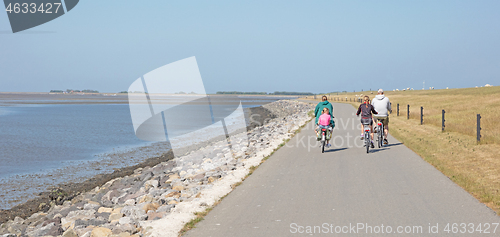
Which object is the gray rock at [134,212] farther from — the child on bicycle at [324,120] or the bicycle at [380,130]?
the bicycle at [380,130]

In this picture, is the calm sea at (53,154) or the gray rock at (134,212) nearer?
the gray rock at (134,212)

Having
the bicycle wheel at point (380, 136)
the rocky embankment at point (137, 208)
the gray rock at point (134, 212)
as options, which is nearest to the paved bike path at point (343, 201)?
the rocky embankment at point (137, 208)

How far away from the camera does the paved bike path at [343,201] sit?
5.60 m

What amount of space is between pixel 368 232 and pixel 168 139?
25175 mm

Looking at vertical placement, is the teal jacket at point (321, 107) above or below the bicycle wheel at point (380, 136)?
above

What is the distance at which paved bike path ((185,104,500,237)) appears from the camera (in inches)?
220

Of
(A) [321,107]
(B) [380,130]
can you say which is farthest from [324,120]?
(B) [380,130]

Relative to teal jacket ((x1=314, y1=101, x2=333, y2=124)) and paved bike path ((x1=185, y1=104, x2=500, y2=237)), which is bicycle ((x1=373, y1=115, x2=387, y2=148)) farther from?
paved bike path ((x1=185, y1=104, x2=500, y2=237))

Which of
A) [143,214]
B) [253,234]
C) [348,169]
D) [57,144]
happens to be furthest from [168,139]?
[253,234]

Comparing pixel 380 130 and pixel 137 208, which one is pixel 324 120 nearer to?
pixel 380 130

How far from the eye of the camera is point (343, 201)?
688 centimetres

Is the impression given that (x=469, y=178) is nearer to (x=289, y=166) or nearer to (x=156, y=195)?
(x=289, y=166)

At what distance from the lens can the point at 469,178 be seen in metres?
8.77

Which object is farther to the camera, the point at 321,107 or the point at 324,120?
the point at 321,107
